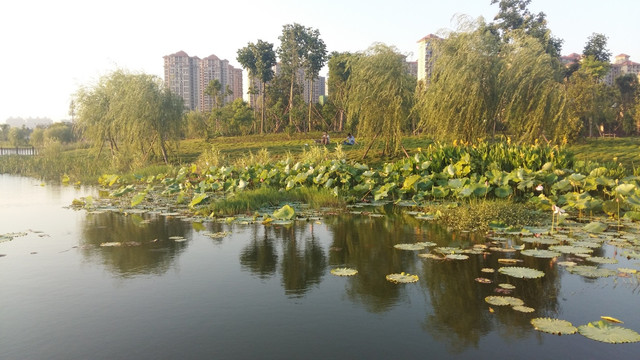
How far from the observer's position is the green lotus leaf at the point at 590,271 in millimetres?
5207

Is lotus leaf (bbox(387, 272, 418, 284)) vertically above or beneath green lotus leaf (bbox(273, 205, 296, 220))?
beneath

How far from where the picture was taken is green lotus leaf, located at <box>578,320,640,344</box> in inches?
140

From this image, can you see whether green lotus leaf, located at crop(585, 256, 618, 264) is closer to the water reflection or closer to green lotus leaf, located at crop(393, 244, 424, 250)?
green lotus leaf, located at crop(393, 244, 424, 250)

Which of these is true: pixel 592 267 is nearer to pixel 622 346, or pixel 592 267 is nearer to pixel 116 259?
pixel 622 346

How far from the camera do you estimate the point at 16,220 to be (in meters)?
9.68

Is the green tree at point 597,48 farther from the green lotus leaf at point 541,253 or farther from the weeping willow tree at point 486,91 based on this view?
the green lotus leaf at point 541,253

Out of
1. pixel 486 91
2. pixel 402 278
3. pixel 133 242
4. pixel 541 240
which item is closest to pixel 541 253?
pixel 541 240

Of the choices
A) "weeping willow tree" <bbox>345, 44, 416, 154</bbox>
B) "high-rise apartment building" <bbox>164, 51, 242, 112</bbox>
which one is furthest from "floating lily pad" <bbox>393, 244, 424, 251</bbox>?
"high-rise apartment building" <bbox>164, 51, 242, 112</bbox>

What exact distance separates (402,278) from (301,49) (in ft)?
126

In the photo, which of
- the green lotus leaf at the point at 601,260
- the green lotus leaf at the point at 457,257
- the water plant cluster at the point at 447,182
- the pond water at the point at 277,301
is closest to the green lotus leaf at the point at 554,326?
the pond water at the point at 277,301

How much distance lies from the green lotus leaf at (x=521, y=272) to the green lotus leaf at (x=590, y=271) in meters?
0.48

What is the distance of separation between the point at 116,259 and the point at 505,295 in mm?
4883

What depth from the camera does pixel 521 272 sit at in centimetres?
516

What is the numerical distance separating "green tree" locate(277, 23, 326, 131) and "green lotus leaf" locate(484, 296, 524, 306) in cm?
3688
